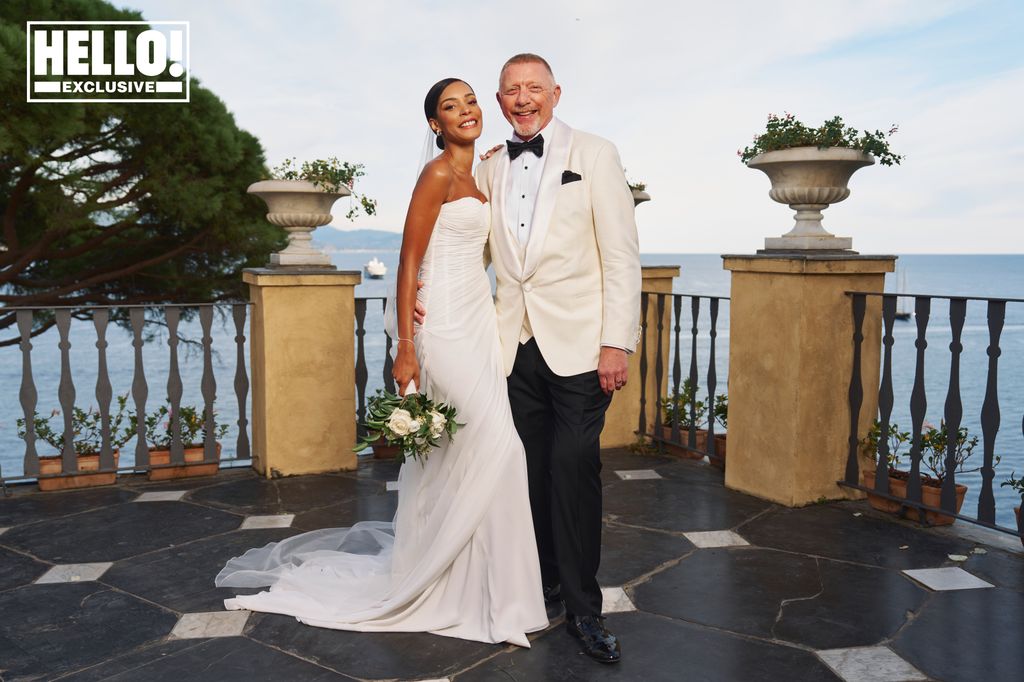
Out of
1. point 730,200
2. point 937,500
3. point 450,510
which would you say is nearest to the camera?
point 450,510

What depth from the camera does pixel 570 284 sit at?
7.77ft

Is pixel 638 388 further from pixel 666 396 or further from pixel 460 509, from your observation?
pixel 460 509

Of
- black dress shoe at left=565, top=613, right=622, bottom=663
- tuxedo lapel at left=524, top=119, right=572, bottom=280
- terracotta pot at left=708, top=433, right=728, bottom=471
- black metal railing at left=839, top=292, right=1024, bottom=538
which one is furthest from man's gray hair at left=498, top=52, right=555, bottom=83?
terracotta pot at left=708, top=433, right=728, bottom=471

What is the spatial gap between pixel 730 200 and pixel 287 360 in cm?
4318

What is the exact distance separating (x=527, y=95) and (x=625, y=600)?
167cm

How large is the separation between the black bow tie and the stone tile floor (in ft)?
4.86

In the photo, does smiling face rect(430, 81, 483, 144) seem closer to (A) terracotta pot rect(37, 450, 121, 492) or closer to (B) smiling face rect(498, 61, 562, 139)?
(B) smiling face rect(498, 61, 562, 139)

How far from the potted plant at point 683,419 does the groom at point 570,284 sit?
2.39 meters

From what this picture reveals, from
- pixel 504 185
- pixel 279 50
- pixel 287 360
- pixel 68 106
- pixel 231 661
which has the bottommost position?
pixel 231 661

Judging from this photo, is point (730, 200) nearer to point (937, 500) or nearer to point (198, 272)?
point (198, 272)

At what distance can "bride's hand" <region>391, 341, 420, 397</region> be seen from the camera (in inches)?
96.2

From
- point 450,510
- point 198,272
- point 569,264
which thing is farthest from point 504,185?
point 198,272

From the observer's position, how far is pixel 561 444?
238 cm

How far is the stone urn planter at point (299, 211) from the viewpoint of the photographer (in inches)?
171
